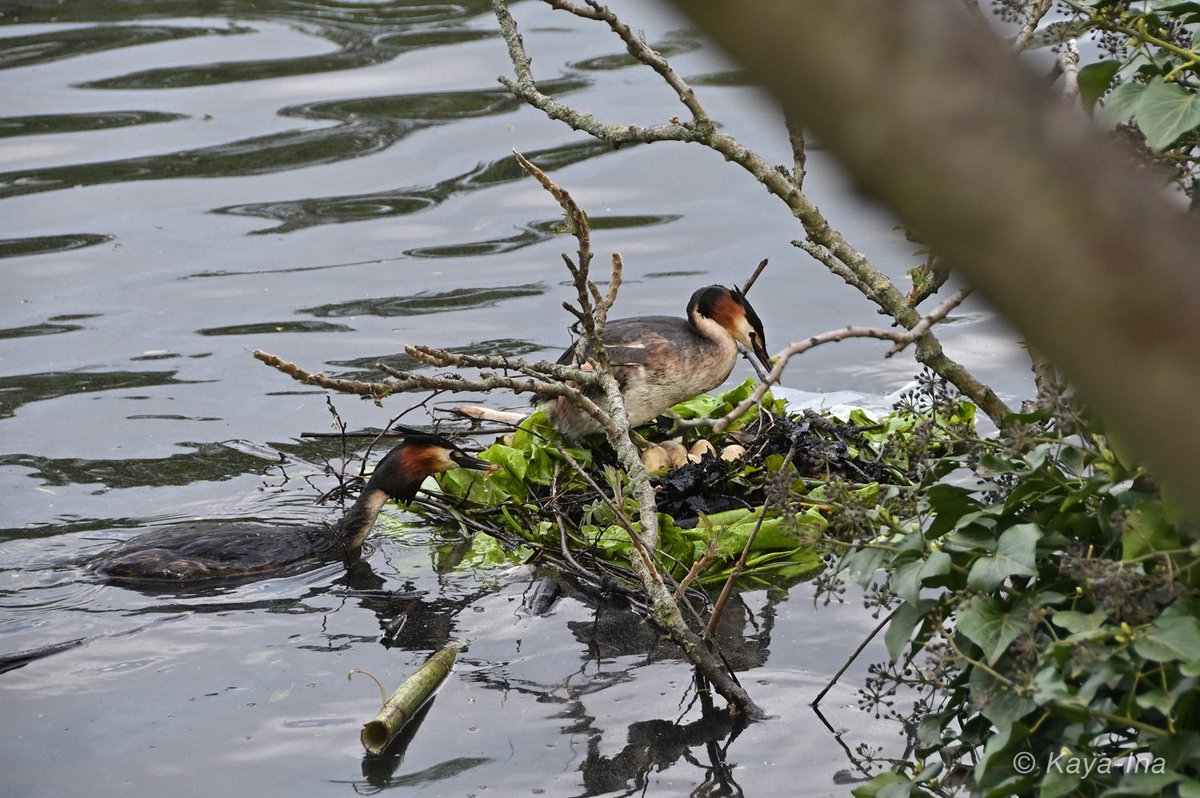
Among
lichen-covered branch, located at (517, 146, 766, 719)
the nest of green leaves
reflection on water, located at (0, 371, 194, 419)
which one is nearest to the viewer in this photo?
lichen-covered branch, located at (517, 146, 766, 719)

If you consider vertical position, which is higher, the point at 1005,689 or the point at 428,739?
the point at 1005,689

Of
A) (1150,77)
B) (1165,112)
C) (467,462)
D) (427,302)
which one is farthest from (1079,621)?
(427,302)

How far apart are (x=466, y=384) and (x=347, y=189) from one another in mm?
6971

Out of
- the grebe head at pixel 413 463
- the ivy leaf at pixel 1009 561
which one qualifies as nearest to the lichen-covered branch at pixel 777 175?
the ivy leaf at pixel 1009 561

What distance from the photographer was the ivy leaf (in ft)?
8.27

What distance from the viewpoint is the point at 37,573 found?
5.23 metres

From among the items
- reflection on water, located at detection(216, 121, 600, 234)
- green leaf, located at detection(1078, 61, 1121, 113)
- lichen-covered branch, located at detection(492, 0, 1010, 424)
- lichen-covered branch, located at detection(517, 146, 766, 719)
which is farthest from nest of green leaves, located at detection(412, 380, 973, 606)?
reflection on water, located at detection(216, 121, 600, 234)

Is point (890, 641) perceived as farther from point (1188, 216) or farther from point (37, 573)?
point (37, 573)

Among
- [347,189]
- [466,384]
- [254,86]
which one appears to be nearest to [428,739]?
[466,384]

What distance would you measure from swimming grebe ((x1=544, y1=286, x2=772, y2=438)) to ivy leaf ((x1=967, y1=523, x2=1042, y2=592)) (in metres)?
3.12

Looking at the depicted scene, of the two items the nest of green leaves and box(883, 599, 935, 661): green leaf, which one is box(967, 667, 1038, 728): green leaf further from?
the nest of green leaves

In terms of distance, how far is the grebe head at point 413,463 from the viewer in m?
5.28

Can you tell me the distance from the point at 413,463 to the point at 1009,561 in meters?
3.11

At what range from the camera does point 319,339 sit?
7.95 meters
